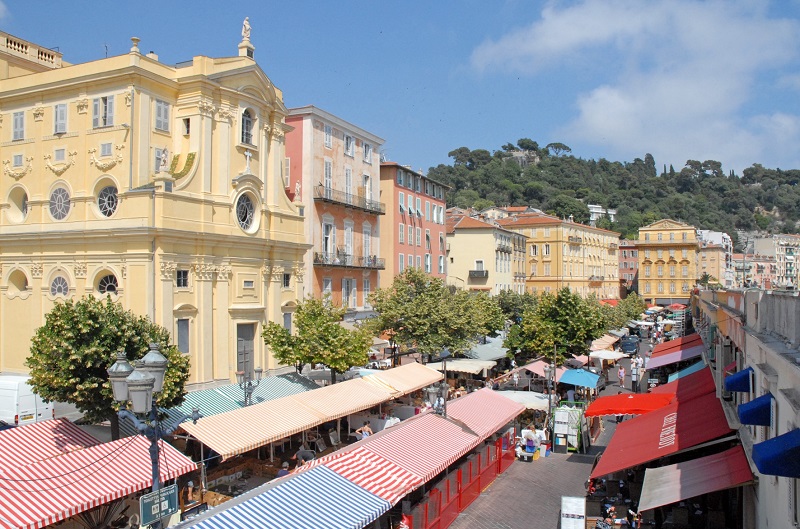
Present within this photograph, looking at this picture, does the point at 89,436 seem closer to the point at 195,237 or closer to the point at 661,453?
the point at 195,237

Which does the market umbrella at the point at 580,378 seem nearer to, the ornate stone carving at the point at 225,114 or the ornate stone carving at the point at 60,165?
the ornate stone carving at the point at 225,114

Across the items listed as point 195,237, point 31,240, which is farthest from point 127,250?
point 31,240

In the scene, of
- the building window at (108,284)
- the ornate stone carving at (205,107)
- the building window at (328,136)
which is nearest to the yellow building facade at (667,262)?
the building window at (328,136)

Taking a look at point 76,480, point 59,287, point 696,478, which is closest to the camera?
point 696,478

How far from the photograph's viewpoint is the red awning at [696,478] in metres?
12.2

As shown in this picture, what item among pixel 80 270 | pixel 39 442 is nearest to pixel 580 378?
pixel 80 270

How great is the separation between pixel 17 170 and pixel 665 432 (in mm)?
27796

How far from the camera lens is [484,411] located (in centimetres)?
2298

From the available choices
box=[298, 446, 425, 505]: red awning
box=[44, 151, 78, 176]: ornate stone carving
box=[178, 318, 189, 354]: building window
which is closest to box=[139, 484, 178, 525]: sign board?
box=[298, 446, 425, 505]: red awning

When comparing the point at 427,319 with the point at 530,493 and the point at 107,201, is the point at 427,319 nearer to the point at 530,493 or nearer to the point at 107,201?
the point at 530,493

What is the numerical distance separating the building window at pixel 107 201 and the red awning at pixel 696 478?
22.1m

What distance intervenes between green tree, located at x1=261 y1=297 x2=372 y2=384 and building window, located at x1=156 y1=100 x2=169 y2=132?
936cm

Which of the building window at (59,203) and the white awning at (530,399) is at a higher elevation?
the building window at (59,203)

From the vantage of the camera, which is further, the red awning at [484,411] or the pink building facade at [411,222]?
the pink building facade at [411,222]
